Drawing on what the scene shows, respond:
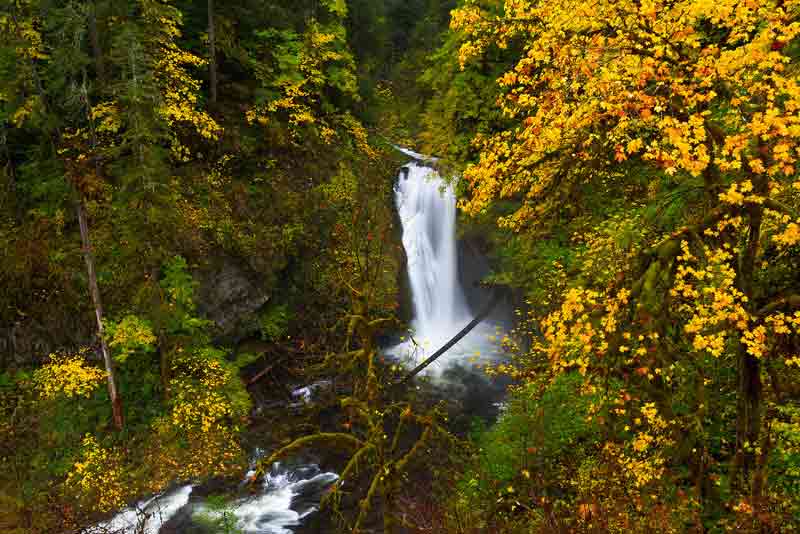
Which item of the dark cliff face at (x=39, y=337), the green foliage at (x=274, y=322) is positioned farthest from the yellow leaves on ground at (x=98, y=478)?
the green foliage at (x=274, y=322)

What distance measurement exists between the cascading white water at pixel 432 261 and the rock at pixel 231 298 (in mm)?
5662

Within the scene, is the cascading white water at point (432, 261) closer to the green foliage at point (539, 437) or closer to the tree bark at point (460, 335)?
the tree bark at point (460, 335)

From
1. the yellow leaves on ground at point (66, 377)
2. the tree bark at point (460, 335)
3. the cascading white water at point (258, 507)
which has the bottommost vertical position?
the cascading white water at point (258, 507)

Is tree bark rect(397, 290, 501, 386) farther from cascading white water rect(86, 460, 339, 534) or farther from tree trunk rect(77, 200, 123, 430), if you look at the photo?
tree trunk rect(77, 200, 123, 430)

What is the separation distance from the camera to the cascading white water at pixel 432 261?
18344 mm

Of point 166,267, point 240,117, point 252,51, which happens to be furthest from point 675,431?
point 252,51

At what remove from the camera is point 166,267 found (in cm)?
1234

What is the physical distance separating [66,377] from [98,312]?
174 cm

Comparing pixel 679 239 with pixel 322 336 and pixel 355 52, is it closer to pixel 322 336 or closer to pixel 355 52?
pixel 322 336

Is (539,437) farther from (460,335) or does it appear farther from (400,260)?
(400,260)

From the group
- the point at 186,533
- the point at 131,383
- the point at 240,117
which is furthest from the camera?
the point at 240,117

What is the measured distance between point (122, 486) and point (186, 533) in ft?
6.66

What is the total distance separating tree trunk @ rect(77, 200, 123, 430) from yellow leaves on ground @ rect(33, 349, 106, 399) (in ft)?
0.94

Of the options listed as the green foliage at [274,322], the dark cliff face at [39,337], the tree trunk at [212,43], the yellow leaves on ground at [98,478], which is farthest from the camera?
the tree trunk at [212,43]
